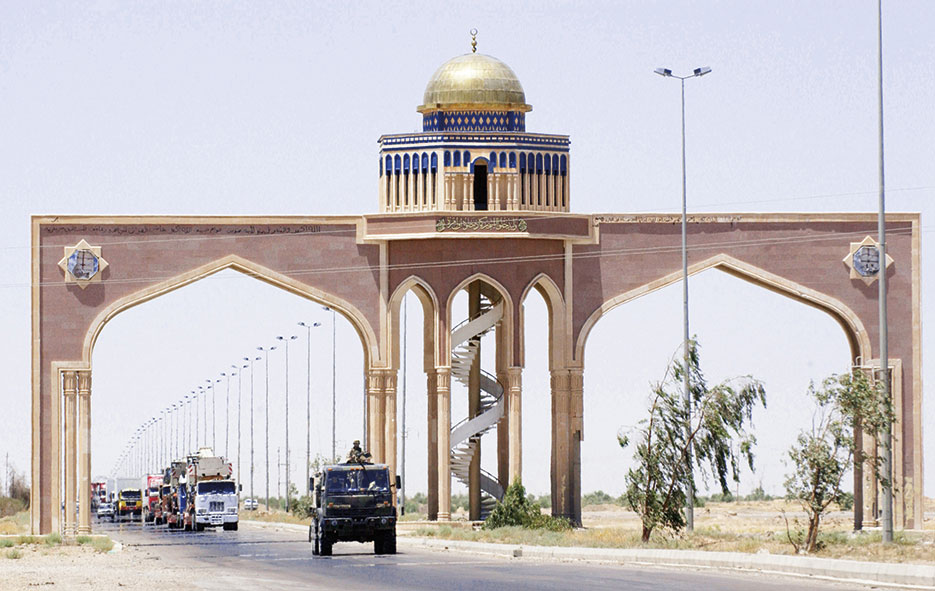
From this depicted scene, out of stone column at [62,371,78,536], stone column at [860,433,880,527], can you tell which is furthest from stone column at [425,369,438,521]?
stone column at [860,433,880,527]

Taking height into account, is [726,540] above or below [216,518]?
above

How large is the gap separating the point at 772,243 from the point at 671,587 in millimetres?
26811

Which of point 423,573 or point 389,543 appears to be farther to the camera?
point 389,543

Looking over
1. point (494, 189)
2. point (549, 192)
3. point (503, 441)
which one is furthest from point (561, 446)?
point (494, 189)

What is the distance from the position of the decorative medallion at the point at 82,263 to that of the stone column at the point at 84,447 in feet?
8.00

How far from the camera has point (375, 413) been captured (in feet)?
157

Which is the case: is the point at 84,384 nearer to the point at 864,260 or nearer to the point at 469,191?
the point at 469,191

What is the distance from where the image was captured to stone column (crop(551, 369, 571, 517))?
161 ft

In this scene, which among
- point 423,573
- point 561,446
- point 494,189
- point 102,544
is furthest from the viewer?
point 561,446

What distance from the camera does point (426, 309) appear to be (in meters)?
49.8

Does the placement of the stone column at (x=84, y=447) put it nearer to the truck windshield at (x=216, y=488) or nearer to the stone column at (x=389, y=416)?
the stone column at (x=389, y=416)

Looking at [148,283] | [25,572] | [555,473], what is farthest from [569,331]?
[25,572]

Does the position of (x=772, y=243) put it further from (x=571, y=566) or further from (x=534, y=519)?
(x=571, y=566)

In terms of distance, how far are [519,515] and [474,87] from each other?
11920 millimetres
